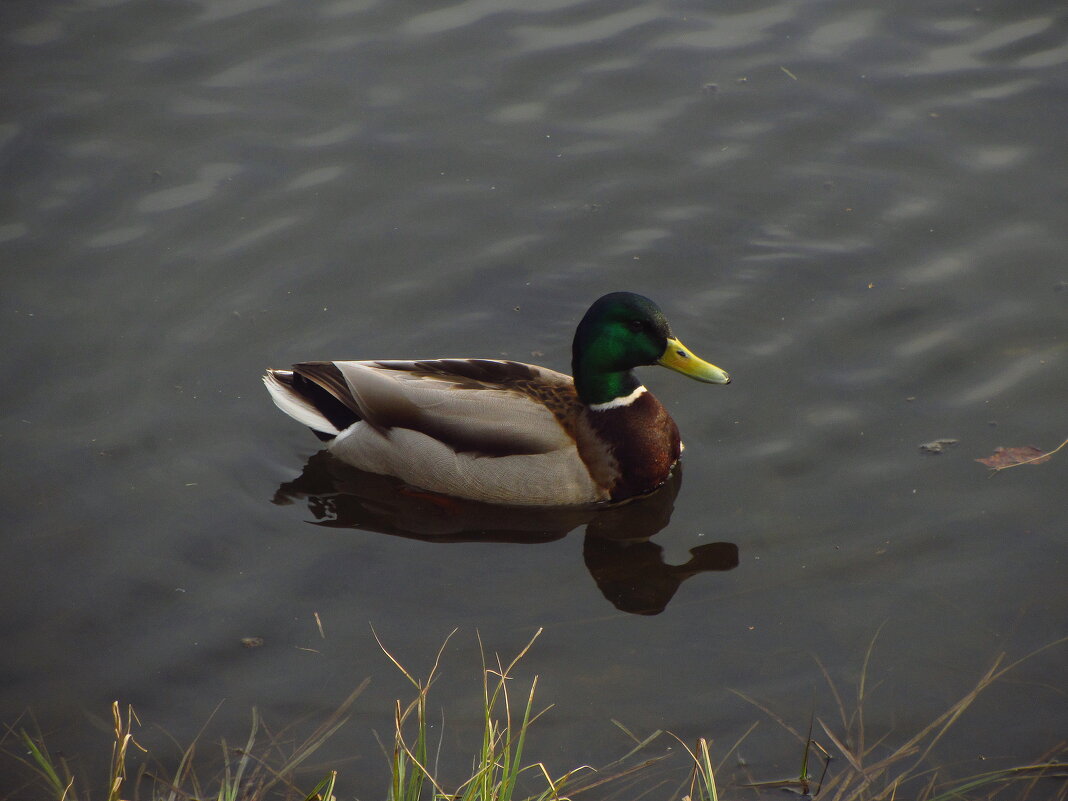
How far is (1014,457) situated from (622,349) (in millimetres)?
1880

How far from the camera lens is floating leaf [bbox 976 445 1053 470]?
547 centimetres

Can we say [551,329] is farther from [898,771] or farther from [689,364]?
[898,771]

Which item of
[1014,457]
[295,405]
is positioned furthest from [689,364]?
[295,405]

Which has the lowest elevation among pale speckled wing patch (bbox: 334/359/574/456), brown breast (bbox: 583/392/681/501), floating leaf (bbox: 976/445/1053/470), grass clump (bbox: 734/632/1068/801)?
grass clump (bbox: 734/632/1068/801)

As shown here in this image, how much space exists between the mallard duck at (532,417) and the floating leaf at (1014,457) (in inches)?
50.7

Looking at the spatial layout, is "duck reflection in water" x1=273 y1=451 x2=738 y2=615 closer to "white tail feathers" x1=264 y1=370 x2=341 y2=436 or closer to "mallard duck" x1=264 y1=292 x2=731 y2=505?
"mallard duck" x1=264 y1=292 x2=731 y2=505

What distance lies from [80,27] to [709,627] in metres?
6.41

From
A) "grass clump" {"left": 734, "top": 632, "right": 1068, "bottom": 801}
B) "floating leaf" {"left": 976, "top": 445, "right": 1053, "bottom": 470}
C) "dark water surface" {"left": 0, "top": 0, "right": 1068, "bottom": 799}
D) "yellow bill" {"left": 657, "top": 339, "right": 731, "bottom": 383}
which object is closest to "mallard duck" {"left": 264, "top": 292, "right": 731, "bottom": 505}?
"yellow bill" {"left": 657, "top": 339, "right": 731, "bottom": 383}

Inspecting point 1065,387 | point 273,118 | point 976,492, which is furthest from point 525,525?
point 273,118

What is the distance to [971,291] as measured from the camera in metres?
6.40

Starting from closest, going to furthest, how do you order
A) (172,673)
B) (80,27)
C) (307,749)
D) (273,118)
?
(307,749), (172,673), (273,118), (80,27)

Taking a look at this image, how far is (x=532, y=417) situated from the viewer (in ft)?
18.7

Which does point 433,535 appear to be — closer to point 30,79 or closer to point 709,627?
point 709,627

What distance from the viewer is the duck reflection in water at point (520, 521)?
523cm
